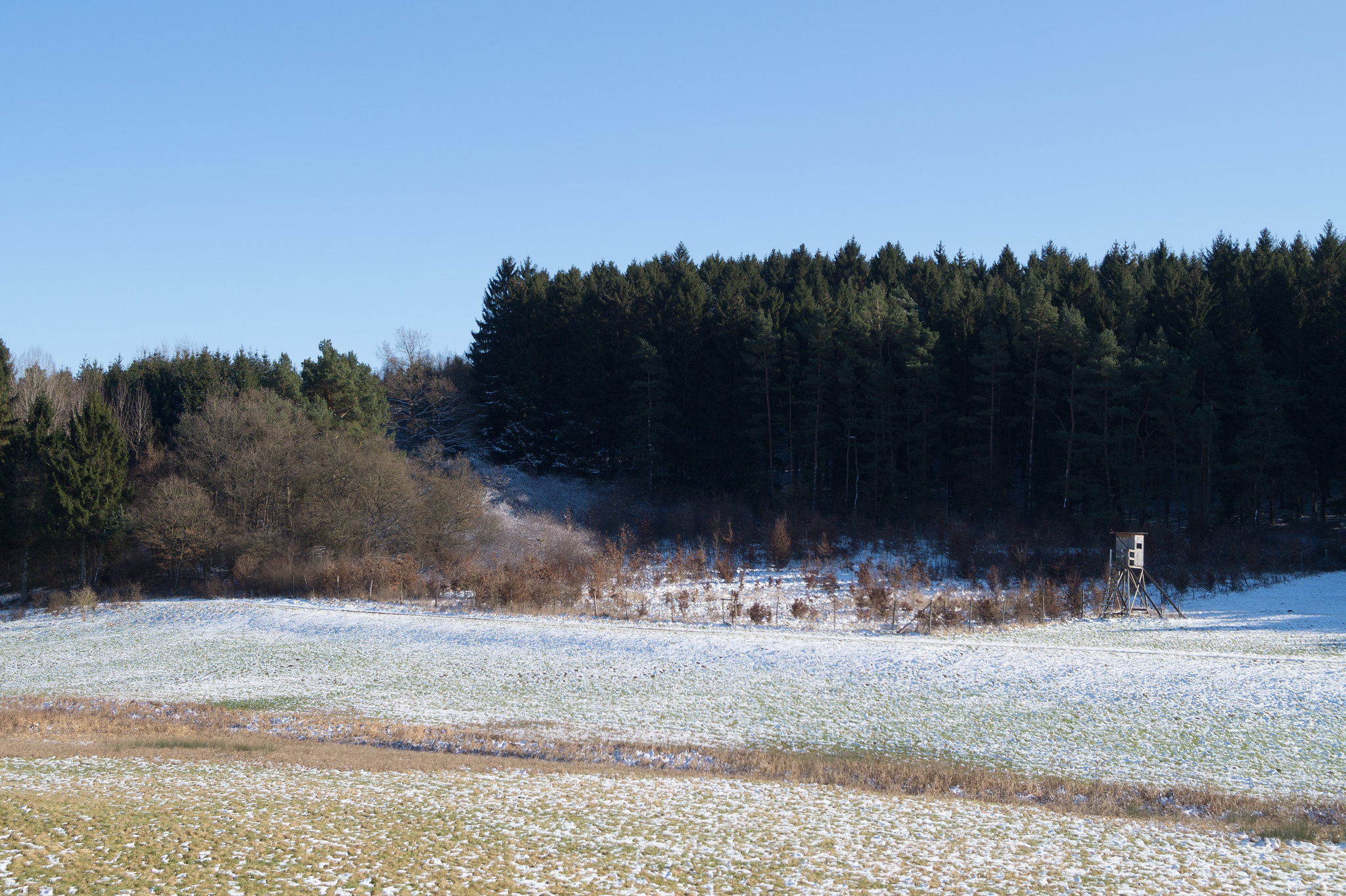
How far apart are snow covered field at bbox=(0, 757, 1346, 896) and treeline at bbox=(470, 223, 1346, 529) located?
4092 cm

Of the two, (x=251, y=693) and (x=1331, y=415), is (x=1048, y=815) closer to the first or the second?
(x=251, y=693)

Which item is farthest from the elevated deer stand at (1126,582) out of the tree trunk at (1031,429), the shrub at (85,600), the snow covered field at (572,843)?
the shrub at (85,600)

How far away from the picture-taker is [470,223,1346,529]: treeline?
48000 millimetres

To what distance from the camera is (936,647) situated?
24.6m

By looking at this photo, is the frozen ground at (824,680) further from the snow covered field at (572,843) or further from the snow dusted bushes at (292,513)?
the snow dusted bushes at (292,513)

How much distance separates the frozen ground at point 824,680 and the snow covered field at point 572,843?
432cm

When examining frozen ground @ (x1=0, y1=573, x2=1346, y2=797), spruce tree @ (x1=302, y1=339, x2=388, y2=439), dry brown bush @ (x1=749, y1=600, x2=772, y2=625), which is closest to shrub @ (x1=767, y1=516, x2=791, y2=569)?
dry brown bush @ (x1=749, y1=600, x2=772, y2=625)

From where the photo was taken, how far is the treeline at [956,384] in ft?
157

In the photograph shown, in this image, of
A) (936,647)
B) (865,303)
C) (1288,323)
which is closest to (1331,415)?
(1288,323)

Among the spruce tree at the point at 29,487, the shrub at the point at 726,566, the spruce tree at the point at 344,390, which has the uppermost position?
the spruce tree at the point at 344,390

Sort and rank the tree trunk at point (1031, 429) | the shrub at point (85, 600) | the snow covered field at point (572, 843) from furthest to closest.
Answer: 1. the tree trunk at point (1031, 429)
2. the shrub at point (85, 600)
3. the snow covered field at point (572, 843)

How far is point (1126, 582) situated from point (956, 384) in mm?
25737

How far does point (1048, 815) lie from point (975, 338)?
47571 millimetres

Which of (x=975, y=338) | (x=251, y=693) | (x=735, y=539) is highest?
(x=975, y=338)
